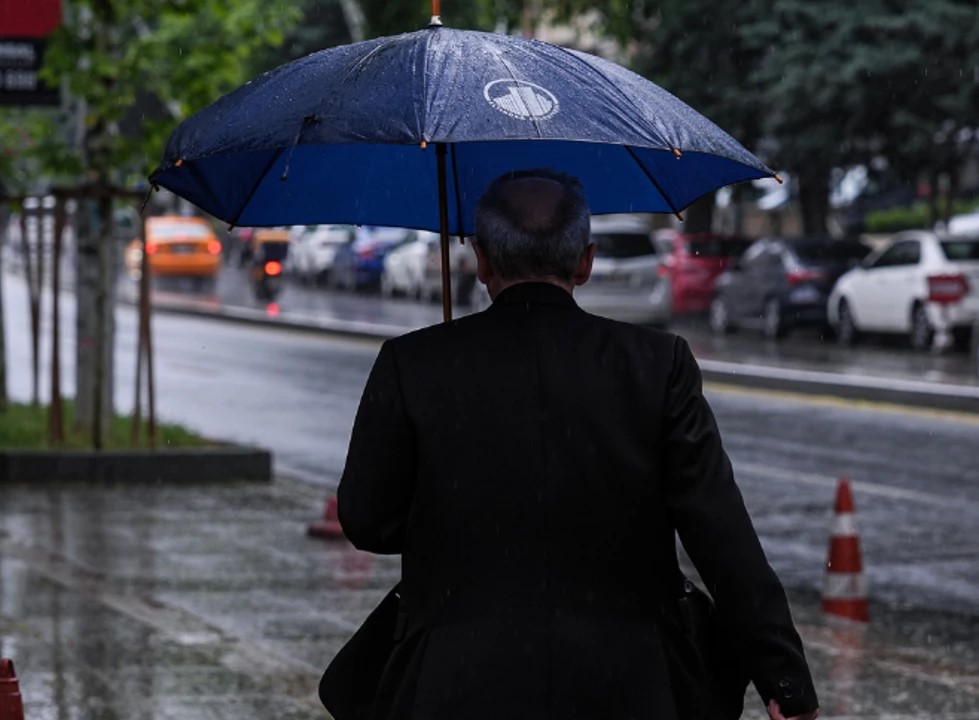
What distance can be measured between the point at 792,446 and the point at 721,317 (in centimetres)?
Answer: 1606

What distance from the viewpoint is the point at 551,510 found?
12.4ft

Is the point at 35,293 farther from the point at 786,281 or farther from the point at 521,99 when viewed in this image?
the point at 786,281

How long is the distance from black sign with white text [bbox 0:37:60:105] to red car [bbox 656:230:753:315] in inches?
826

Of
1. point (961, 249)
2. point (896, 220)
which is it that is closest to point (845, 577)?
point (961, 249)

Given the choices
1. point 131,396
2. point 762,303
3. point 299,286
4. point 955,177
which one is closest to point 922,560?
point 131,396

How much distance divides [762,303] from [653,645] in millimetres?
28783

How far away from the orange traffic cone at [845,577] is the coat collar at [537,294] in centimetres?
633

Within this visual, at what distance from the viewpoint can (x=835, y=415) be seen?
67.4 feet

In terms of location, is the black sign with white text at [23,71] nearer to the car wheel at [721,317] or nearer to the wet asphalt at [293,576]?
the wet asphalt at [293,576]

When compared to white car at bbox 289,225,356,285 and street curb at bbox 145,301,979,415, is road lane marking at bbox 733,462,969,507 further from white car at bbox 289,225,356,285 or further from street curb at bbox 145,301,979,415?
white car at bbox 289,225,356,285

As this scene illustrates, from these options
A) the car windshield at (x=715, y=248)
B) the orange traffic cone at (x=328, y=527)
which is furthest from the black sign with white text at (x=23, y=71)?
the car windshield at (x=715, y=248)

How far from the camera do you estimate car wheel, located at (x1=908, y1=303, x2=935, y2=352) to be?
2859 cm

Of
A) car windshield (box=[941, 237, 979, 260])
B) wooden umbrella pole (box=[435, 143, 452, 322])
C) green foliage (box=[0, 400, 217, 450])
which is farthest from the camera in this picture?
car windshield (box=[941, 237, 979, 260])

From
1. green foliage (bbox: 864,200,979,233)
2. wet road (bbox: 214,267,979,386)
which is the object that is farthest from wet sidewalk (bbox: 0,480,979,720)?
green foliage (bbox: 864,200,979,233)
